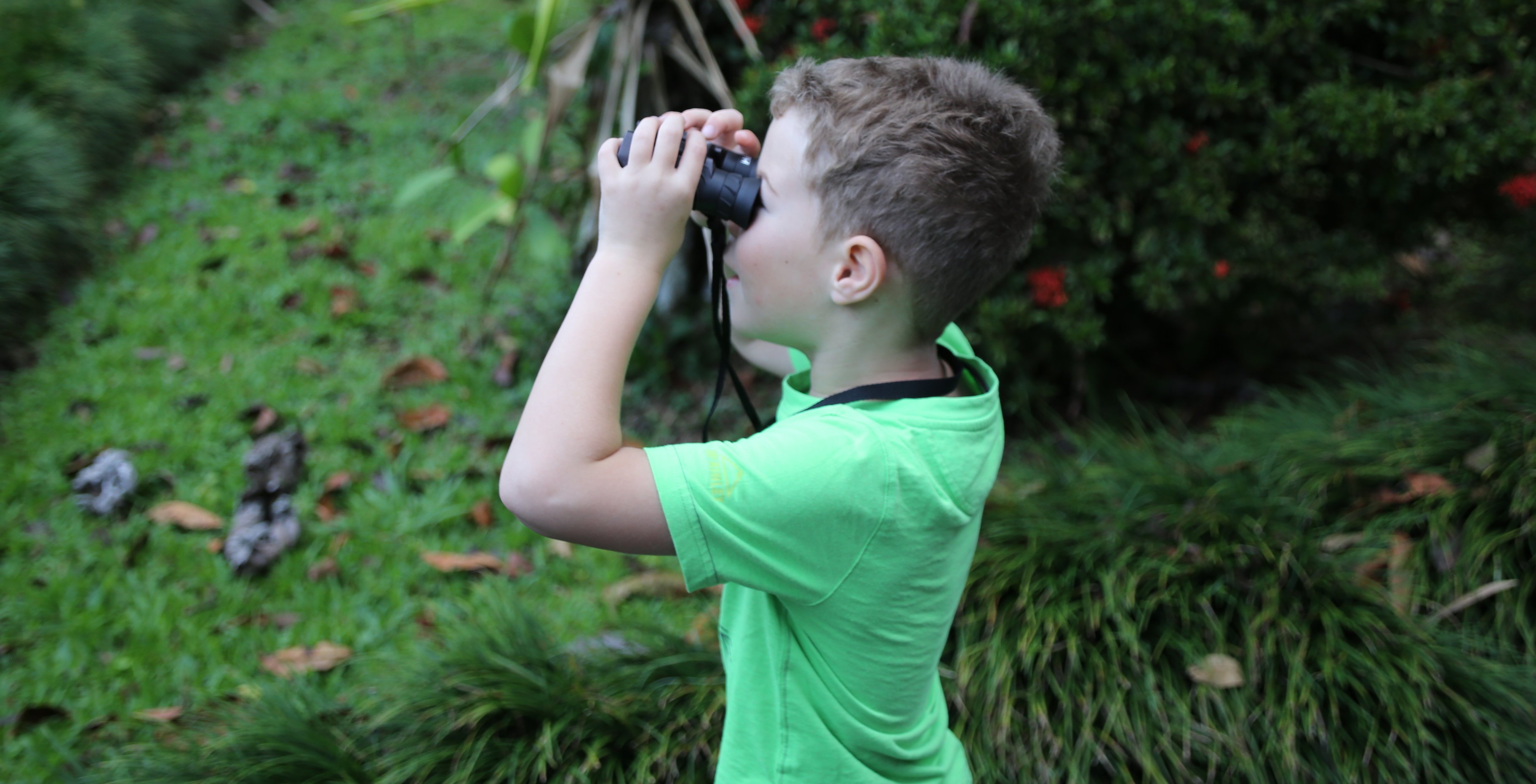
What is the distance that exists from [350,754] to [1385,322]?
4245mm

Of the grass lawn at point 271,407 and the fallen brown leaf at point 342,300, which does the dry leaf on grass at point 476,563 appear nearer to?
the grass lawn at point 271,407

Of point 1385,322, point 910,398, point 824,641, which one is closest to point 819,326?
point 910,398

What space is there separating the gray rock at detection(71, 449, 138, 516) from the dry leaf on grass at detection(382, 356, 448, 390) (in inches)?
36.4

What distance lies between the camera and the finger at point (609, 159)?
1.21 m

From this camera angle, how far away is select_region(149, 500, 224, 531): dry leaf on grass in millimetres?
2961

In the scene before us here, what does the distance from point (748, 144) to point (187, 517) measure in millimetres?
2513

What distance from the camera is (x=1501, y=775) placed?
2115 mm

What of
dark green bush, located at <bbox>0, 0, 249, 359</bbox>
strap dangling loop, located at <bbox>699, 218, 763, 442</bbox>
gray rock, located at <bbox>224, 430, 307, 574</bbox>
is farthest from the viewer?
dark green bush, located at <bbox>0, 0, 249, 359</bbox>

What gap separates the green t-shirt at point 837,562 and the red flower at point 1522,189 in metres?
2.46

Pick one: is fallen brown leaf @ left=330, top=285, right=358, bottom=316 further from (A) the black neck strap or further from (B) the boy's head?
(B) the boy's head

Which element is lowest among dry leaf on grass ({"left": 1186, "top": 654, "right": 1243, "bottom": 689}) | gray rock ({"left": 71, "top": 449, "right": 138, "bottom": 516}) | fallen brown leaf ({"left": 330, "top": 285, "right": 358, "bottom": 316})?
fallen brown leaf ({"left": 330, "top": 285, "right": 358, "bottom": 316})

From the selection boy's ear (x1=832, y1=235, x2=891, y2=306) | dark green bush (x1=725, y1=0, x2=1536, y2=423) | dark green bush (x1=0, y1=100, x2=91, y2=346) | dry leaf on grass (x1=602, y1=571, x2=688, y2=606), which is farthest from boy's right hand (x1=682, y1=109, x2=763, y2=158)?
dark green bush (x1=0, y1=100, x2=91, y2=346)

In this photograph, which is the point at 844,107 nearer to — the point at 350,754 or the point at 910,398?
the point at 910,398

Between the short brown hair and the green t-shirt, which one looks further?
the short brown hair
